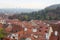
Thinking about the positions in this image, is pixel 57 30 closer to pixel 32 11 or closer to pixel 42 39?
pixel 42 39

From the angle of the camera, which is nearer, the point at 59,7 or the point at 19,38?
the point at 19,38

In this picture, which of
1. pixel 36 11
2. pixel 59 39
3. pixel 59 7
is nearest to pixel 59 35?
pixel 59 39

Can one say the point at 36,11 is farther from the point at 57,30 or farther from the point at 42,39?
the point at 57,30

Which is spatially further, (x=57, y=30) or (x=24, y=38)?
(x=24, y=38)

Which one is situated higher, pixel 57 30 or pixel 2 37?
pixel 57 30

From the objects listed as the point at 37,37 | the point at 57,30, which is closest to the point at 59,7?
the point at 37,37

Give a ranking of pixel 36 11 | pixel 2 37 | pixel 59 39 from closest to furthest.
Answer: pixel 59 39
pixel 2 37
pixel 36 11

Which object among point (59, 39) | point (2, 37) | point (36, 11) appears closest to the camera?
point (59, 39)

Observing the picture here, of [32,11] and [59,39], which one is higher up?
[59,39]
